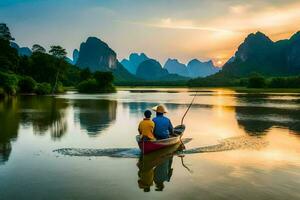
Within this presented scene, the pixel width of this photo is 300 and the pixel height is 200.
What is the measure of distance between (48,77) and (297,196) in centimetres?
9877

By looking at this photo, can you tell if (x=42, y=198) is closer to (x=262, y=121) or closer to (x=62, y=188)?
(x=62, y=188)

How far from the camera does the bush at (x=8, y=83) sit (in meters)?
68.1

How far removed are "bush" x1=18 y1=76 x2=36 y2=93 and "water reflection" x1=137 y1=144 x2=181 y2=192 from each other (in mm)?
70316

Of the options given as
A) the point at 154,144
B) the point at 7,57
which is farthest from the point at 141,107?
the point at 7,57

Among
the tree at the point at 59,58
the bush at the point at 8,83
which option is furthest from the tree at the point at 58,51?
the bush at the point at 8,83

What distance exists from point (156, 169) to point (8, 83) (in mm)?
61213

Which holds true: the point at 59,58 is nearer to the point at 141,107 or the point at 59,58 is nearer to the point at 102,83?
the point at 102,83

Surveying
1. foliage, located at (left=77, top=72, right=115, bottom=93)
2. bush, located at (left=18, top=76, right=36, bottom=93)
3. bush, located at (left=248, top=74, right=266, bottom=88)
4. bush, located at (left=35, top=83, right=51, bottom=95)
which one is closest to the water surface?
bush, located at (left=18, top=76, right=36, bottom=93)

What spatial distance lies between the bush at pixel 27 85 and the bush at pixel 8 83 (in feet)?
32.2

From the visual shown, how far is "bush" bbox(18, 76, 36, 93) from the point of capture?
269ft

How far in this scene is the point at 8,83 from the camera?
227ft

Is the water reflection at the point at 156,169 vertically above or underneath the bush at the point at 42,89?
underneath

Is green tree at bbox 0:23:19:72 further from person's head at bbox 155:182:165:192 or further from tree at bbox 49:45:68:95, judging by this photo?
person's head at bbox 155:182:165:192

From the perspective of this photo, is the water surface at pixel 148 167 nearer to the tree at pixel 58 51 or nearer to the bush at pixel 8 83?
the bush at pixel 8 83
